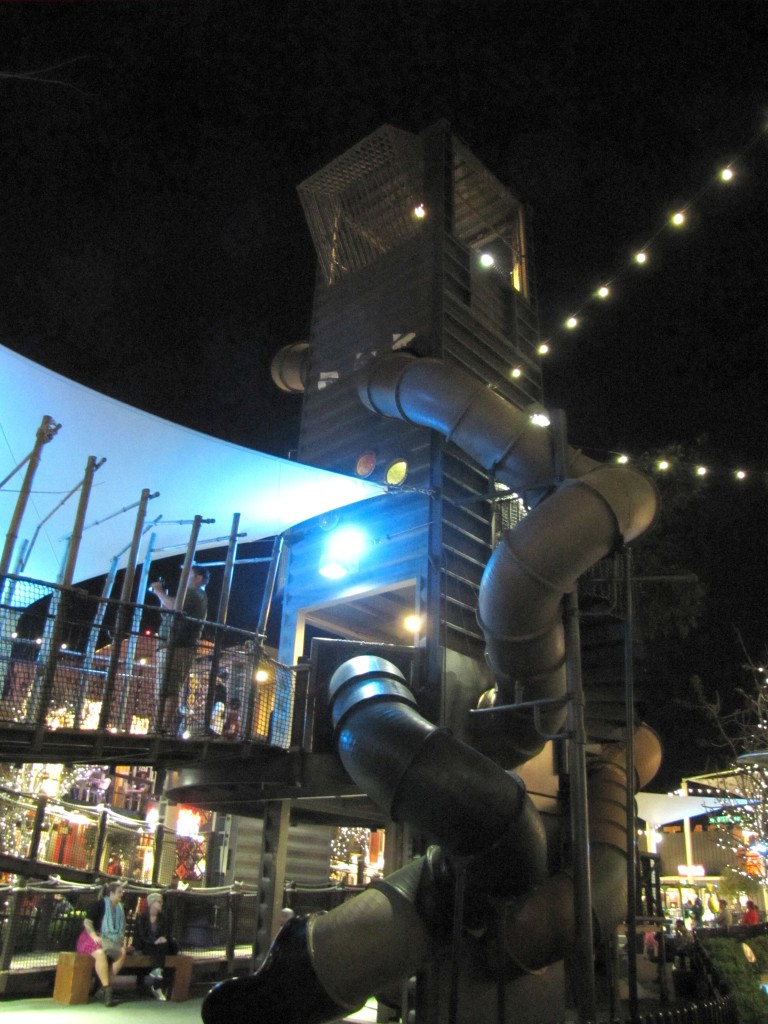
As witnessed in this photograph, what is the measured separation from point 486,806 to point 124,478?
685cm

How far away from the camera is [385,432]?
48.0ft

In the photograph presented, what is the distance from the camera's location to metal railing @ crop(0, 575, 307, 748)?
7938mm

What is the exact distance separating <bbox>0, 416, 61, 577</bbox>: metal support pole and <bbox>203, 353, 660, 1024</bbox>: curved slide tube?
4.12 meters

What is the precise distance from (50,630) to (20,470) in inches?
139

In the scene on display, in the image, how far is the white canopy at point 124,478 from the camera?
1001cm

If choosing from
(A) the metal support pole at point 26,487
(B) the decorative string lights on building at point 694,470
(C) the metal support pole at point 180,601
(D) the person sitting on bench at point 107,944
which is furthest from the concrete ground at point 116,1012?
(B) the decorative string lights on building at point 694,470

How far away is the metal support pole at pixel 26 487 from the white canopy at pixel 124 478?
337 mm

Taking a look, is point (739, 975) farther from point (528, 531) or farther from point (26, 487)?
point (26, 487)

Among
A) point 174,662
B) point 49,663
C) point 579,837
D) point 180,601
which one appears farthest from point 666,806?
point 49,663

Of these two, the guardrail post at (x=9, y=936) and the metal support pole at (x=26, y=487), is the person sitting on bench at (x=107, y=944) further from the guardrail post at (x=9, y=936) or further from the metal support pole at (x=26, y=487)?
the metal support pole at (x=26, y=487)

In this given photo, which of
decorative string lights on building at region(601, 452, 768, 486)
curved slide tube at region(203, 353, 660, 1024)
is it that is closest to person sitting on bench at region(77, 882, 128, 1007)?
curved slide tube at region(203, 353, 660, 1024)

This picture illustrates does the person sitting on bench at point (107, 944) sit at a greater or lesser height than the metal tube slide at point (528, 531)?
lesser

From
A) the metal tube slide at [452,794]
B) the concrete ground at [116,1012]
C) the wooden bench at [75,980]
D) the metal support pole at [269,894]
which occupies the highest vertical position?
the metal tube slide at [452,794]

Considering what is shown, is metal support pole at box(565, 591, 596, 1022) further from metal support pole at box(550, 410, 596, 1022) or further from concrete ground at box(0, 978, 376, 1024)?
concrete ground at box(0, 978, 376, 1024)
